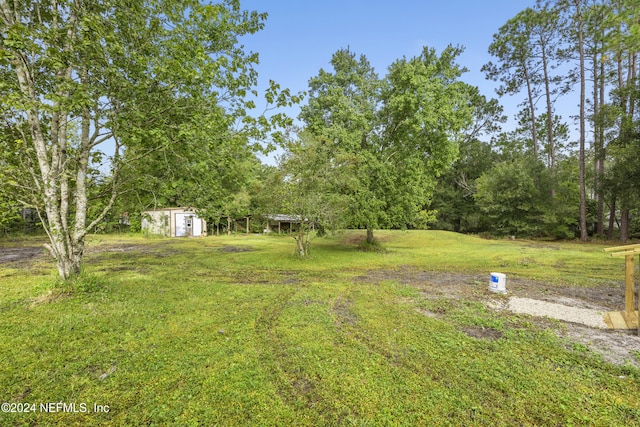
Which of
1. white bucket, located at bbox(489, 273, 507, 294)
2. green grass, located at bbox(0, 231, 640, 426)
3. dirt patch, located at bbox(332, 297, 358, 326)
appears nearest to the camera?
green grass, located at bbox(0, 231, 640, 426)

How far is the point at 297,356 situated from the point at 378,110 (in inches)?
562

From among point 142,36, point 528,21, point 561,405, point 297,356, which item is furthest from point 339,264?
point 528,21

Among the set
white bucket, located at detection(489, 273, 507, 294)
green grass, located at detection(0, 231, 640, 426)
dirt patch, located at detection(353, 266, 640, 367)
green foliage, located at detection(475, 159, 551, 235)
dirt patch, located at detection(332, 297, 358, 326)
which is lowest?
dirt patch, located at detection(353, 266, 640, 367)

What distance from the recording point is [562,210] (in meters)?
21.5

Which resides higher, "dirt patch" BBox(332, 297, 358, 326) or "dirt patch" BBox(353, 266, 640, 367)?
Answer: "dirt patch" BBox(332, 297, 358, 326)

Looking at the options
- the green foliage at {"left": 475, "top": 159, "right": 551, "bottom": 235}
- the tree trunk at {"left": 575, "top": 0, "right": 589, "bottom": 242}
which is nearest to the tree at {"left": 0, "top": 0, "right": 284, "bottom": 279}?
the green foliage at {"left": 475, "top": 159, "right": 551, "bottom": 235}

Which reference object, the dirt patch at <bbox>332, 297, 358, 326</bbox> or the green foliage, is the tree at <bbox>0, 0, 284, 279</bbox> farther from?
the green foliage

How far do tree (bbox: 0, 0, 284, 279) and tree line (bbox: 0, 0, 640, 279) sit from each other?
4cm

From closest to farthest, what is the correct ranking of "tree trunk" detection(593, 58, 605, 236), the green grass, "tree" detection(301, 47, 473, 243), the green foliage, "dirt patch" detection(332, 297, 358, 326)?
the green grass, "dirt patch" detection(332, 297, 358, 326), "tree" detection(301, 47, 473, 243), "tree trunk" detection(593, 58, 605, 236), the green foliage

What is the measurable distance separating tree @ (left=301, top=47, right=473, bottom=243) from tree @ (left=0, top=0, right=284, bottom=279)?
25.7ft

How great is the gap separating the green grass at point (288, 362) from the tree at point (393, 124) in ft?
25.6

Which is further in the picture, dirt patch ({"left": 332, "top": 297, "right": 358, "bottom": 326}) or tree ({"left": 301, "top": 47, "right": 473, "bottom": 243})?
tree ({"left": 301, "top": 47, "right": 473, "bottom": 243})

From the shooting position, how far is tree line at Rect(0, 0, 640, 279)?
5.28 m

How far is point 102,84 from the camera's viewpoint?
18.1ft
